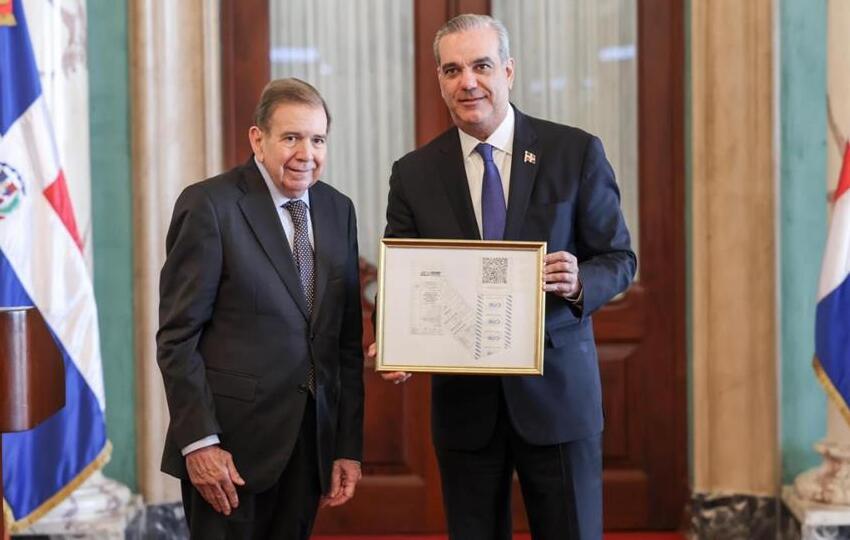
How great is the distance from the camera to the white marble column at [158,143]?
4590 mm

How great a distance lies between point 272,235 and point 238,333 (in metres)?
0.24

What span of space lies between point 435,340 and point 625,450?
254cm

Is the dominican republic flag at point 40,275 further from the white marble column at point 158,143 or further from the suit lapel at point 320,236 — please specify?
the suit lapel at point 320,236

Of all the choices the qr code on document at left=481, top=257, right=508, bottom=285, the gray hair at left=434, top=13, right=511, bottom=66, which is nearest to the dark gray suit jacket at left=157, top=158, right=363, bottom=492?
the qr code on document at left=481, top=257, right=508, bottom=285

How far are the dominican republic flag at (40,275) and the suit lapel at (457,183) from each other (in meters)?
1.74

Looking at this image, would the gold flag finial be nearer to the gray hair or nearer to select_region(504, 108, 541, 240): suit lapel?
the gray hair

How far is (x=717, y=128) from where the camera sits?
4.57 meters

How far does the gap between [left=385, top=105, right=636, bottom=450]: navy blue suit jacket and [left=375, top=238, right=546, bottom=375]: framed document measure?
122 mm

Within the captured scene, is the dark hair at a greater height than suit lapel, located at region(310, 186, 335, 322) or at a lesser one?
greater

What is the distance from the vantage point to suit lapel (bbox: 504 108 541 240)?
273cm

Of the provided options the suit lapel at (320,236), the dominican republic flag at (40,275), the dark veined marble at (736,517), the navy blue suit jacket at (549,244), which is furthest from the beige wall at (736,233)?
the dominican republic flag at (40,275)

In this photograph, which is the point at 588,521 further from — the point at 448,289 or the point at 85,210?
→ the point at 85,210

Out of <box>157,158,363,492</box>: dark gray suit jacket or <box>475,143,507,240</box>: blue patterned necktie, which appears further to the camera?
<box>475,143,507,240</box>: blue patterned necktie

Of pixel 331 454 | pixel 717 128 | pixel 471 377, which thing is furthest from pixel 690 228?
pixel 331 454
